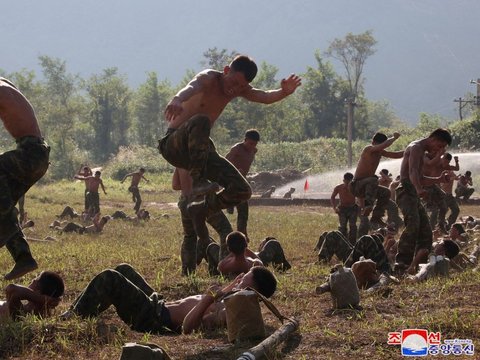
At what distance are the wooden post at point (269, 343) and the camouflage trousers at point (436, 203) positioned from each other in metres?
8.82

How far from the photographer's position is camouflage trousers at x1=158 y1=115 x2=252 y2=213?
7.19 metres

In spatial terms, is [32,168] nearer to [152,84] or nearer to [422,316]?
[422,316]

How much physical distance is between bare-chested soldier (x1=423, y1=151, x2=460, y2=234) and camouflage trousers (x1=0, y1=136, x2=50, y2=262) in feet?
25.3

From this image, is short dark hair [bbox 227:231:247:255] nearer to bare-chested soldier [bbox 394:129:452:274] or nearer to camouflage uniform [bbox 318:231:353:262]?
bare-chested soldier [bbox 394:129:452:274]

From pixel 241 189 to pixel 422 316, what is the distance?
2.43 meters

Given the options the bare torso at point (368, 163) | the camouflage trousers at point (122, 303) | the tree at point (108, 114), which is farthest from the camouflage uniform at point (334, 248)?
the tree at point (108, 114)

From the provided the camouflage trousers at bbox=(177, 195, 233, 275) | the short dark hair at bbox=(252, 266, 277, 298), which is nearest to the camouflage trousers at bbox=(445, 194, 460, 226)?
the camouflage trousers at bbox=(177, 195, 233, 275)

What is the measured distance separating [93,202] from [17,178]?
48.0ft

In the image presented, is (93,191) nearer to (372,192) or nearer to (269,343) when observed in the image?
(372,192)

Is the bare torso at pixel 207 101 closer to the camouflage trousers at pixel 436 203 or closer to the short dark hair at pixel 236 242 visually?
the short dark hair at pixel 236 242

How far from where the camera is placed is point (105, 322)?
19.0ft

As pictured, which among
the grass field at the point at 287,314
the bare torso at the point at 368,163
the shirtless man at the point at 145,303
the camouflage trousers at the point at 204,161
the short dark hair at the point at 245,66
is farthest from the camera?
the bare torso at the point at 368,163

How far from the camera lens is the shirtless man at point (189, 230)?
8.53 metres

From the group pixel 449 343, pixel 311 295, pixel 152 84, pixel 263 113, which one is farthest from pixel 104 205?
pixel 152 84
